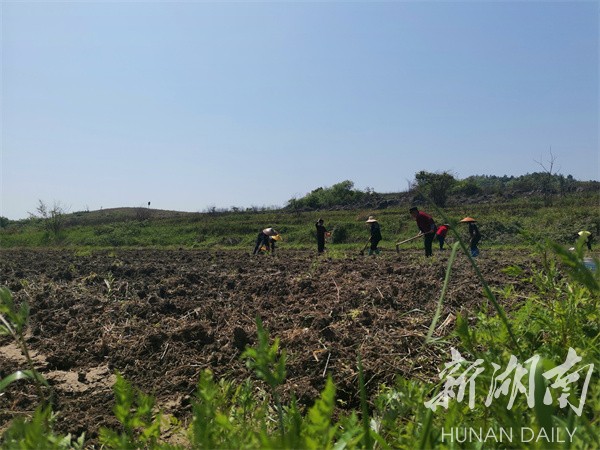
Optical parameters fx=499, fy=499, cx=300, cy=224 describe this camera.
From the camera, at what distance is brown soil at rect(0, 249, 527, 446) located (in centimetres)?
321

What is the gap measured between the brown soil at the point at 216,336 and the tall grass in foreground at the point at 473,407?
745 millimetres

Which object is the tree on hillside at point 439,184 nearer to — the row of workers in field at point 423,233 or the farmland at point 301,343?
the row of workers in field at point 423,233

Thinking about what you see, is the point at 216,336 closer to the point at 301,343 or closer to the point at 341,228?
the point at 301,343

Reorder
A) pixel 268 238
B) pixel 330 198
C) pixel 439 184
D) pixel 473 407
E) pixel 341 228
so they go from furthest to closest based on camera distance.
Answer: pixel 330 198, pixel 439 184, pixel 341 228, pixel 268 238, pixel 473 407

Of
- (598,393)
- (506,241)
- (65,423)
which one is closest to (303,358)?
(65,423)

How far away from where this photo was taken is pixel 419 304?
181 inches

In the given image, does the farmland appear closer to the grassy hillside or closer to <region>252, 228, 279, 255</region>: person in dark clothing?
<region>252, 228, 279, 255</region>: person in dark clothing

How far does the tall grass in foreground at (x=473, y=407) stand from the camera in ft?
3.96

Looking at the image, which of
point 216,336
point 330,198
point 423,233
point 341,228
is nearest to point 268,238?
point 423,233

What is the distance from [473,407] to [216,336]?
314cm

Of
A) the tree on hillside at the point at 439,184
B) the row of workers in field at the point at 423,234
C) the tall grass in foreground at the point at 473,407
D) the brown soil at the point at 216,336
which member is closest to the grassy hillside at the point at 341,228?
the tree on hillside at the point at 439,184

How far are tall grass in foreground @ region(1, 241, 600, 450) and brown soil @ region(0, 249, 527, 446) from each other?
2.45 ft

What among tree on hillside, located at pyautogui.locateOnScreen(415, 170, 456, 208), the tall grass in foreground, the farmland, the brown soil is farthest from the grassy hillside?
the tall grass in foreground

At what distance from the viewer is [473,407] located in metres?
1.69
